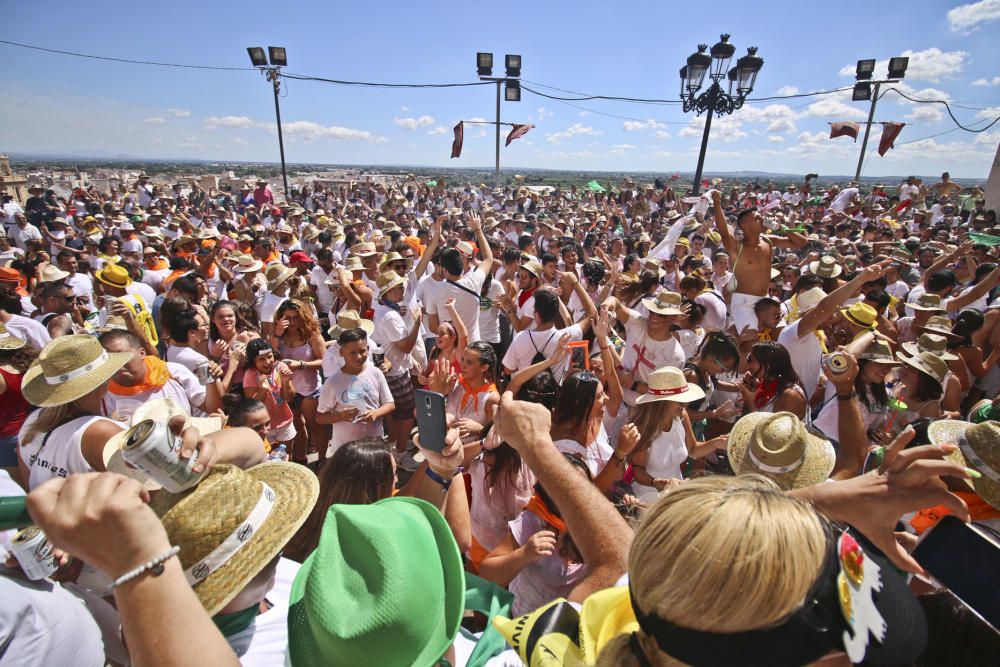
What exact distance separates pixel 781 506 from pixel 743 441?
1.65 m

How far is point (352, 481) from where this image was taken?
2.39 m

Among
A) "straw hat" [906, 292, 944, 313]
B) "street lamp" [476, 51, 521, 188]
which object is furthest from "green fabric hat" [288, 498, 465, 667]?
"street lamp" [476, 51, 521, 188]

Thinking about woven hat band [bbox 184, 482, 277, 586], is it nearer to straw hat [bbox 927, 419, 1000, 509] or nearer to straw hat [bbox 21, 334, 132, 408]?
straw hat [bbox 21, 334, 132, 408]

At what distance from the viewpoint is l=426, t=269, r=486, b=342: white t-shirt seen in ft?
17.6

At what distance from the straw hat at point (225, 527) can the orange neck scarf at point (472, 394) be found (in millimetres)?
2070

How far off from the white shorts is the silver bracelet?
19.1 ft

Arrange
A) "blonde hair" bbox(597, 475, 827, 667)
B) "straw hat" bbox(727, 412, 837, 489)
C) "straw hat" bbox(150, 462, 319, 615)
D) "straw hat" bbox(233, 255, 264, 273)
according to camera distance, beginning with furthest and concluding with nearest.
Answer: "straw hat" bbox(233, 255, 264, 273)
"straw hat" bbox(727, 412, 837, 489)
"straw hat" bbox(150, 462, 319, 615)
"blonde hair" bbox(597, 475, 827, 667)

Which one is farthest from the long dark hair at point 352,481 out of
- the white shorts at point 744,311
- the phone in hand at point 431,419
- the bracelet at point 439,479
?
the white shorts at point 744,311

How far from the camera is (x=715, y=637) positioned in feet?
2.74

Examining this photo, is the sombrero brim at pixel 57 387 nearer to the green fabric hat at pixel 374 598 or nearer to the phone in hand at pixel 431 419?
the phone in hand at pixel 431 419

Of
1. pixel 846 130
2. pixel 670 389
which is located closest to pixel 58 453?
pixel 670 389

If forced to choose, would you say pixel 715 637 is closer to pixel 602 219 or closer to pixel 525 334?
pixel 525 334

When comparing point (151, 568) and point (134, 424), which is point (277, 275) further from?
point (151, 568)

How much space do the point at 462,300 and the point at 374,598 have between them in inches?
172
